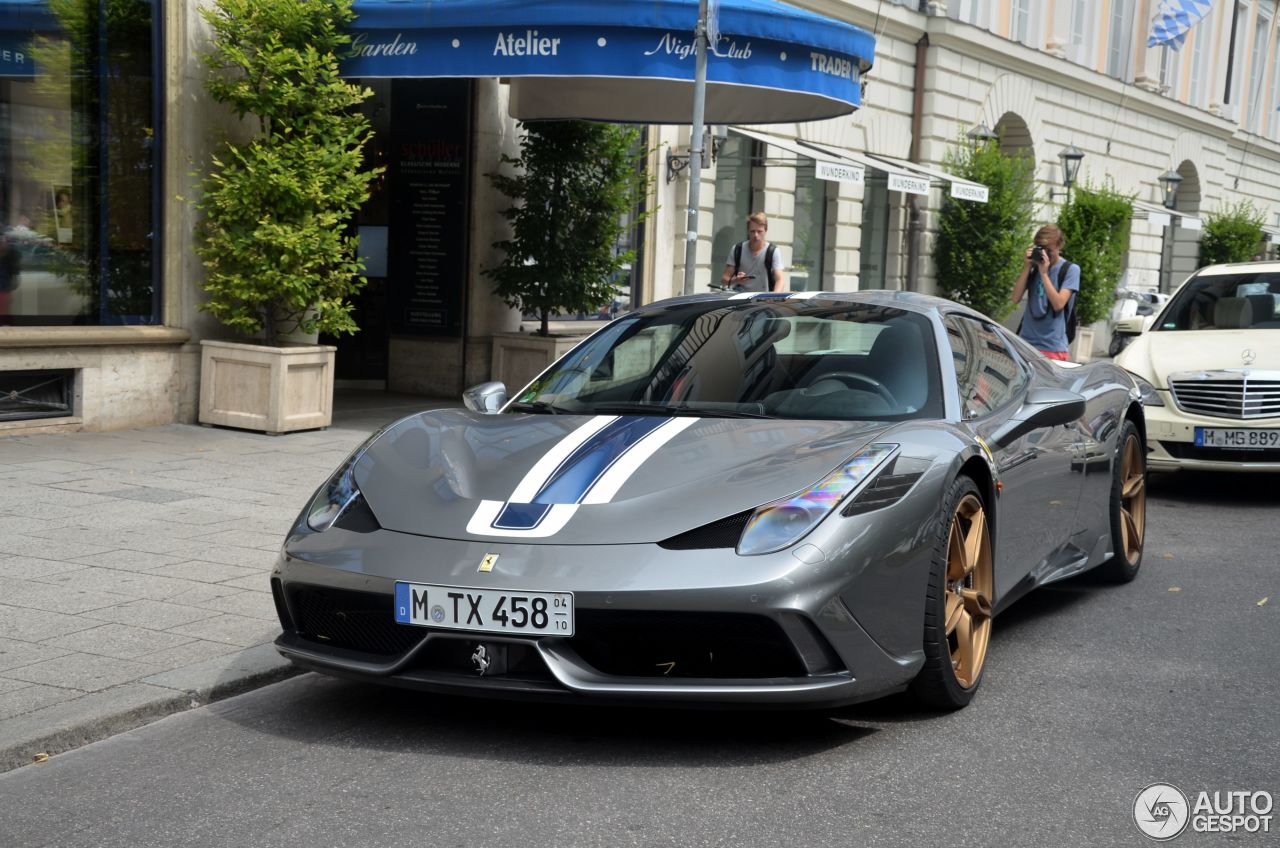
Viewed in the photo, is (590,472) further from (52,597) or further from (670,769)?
(52,597)

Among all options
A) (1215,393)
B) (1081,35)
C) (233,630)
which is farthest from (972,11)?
(233,630)

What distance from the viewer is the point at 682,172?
59.8 ft

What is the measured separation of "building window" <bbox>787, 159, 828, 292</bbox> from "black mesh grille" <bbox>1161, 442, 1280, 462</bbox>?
12.4 metres

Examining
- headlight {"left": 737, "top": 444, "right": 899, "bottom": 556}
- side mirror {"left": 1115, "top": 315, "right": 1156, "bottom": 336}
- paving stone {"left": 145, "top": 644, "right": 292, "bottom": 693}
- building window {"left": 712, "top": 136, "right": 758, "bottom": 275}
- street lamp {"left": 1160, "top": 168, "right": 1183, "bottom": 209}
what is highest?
street lamp {"left": 1160, "top": 168, "right": 1183, "bottom": 209}

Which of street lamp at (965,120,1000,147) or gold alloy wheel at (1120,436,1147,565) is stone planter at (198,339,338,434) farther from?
street lamp at (965,120,1000,147)

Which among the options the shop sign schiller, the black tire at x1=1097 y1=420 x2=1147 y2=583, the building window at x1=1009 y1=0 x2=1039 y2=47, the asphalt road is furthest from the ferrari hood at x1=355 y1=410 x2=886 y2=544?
the building window at x1=1009 y1=0 x2=1039 y2=47

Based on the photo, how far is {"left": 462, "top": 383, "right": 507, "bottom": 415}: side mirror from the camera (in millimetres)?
5500

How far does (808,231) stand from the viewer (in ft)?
74.9

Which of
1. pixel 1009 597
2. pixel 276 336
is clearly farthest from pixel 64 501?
pixel 1009 597

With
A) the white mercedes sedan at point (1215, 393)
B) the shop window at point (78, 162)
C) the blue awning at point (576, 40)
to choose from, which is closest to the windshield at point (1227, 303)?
the white mercedes sedan at point (1215, 393)

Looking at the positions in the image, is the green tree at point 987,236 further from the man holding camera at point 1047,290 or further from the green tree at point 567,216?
the man holding camera at point 1047,290

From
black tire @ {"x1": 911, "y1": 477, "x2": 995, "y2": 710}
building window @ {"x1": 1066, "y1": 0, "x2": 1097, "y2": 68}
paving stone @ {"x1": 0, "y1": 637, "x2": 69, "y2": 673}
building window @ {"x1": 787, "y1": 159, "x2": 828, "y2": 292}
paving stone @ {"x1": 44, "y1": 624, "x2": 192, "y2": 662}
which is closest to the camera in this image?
black tire @ {"x1": 911, "y1": 477, "x2": 995, "y2": 710}

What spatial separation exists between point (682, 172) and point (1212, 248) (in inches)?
922

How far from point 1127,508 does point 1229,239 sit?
3245cm
